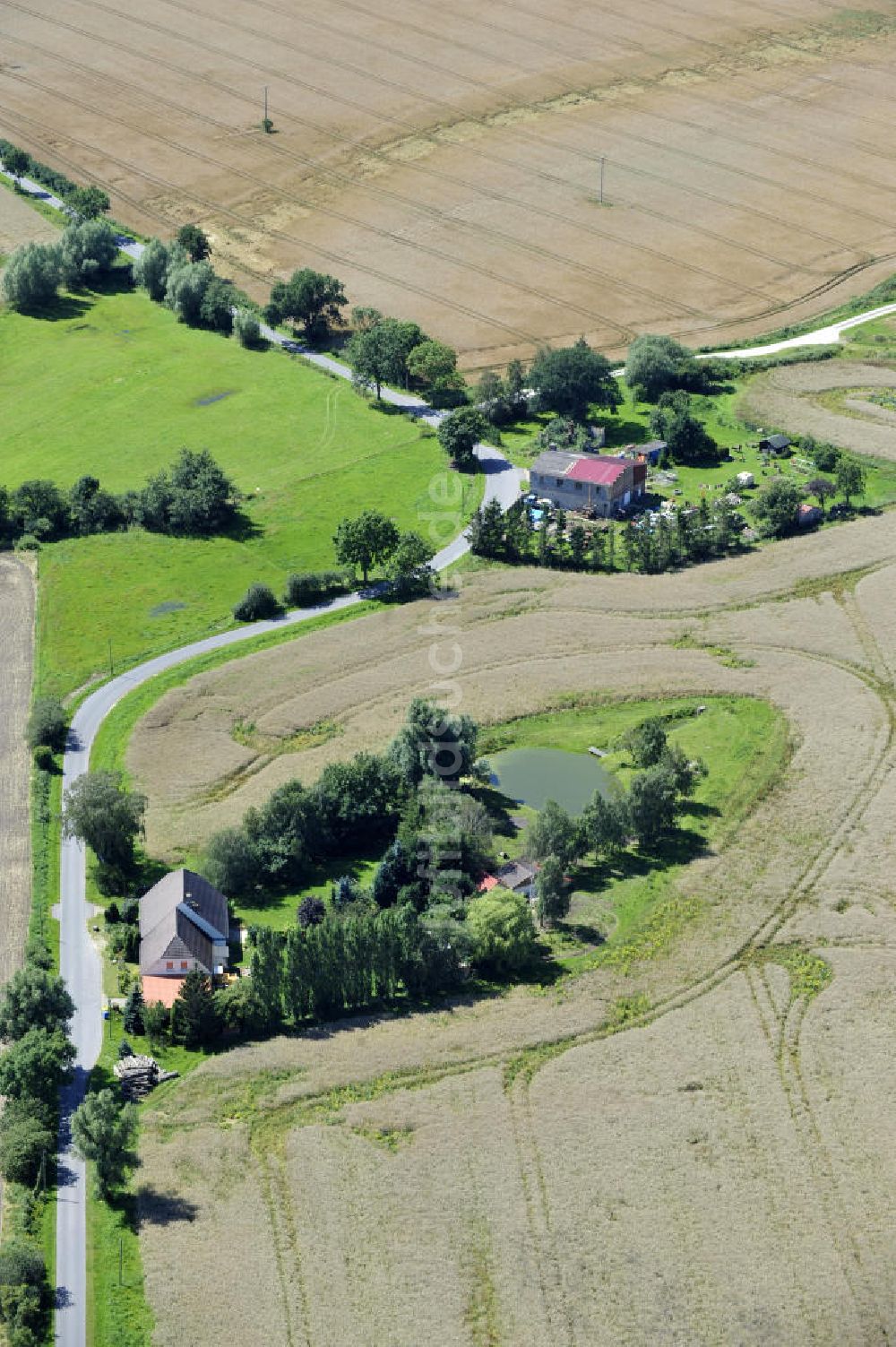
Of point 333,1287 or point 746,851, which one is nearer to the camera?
point 333,1287

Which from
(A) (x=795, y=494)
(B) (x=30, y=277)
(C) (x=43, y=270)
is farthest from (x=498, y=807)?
(C) (x=43, y=270)

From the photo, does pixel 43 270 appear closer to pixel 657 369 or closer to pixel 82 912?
pixel 657 369

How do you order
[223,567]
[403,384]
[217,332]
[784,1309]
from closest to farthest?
[784,1309] → [223,567] → [403,384] → [217,332]

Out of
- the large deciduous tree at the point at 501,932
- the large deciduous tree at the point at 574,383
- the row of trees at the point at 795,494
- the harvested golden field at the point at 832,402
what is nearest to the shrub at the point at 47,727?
the large deciduous tree at the point at 501,932

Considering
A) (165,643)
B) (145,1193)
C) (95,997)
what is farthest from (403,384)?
(145,1193)

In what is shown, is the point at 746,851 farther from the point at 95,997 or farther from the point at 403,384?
the point at 403,384

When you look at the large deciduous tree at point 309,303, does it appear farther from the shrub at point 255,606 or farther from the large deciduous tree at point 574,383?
the shrub at point 255,606

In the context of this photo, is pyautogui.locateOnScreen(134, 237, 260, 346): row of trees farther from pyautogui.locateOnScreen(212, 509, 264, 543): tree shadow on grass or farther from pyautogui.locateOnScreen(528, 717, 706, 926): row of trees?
pyautogui.locateOnScreen(528, 717, 706, 926): row of trees

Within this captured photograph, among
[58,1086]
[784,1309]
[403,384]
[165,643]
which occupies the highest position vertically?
[403,384]
